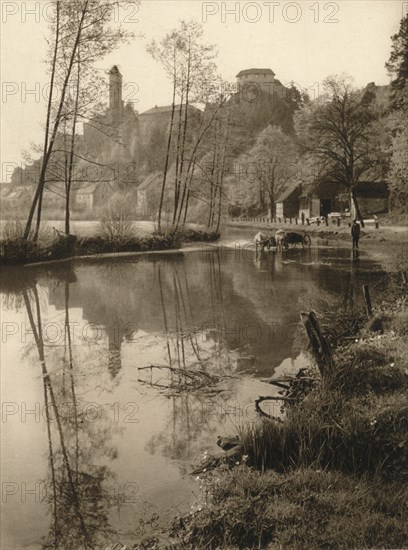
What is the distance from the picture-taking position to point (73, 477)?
6.09 metres

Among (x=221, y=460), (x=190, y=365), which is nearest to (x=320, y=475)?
(x=221, y=460)

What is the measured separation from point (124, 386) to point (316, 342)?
330 cm

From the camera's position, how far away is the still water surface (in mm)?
5566

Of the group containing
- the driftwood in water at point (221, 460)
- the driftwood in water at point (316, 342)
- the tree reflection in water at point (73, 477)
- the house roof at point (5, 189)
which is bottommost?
the tree reflection in water at point (73, 477)

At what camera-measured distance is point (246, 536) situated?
452cm

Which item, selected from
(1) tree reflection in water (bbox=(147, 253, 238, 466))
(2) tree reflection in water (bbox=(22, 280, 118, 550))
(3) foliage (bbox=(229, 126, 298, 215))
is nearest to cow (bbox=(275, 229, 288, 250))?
(1) tree reflection in water (bbox=(147, 253, 238, 466))

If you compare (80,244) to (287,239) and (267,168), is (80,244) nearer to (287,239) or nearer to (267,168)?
(287,239)

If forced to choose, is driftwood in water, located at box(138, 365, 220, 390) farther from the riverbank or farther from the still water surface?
the riverbank

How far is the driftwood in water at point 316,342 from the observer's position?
7.63 m

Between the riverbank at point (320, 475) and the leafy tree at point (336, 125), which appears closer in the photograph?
the riverbank at point (320, 475)

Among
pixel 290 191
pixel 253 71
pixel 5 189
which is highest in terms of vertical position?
pixel 253 71

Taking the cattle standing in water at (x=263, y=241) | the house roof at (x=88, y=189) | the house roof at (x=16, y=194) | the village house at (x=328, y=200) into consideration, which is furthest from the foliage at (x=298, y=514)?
the house roof at (x=88, y=189)

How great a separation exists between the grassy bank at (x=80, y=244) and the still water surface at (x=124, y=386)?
556 centimetres

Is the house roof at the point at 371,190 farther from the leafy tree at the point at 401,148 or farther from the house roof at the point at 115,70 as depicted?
the house roof at the point at 115,70
